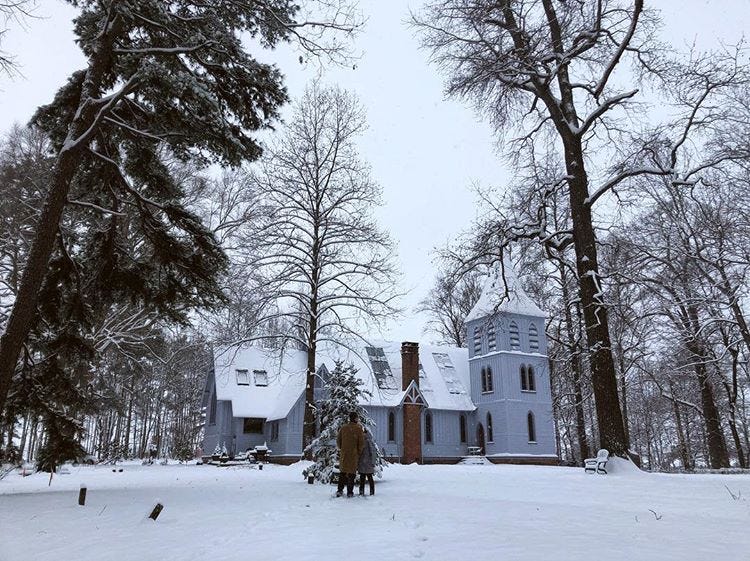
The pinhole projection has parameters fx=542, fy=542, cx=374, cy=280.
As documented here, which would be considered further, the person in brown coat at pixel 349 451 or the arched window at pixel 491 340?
the arched window at pixel 491 340

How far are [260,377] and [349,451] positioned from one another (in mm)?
25226

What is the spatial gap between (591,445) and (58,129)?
49635mm

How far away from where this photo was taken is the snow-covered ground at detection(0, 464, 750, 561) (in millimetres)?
5961

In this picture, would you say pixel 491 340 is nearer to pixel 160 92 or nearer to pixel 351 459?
pixel 351 459

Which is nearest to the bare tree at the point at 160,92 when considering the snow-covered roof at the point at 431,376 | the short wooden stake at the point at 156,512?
the short wooden stake at the point at 156,512

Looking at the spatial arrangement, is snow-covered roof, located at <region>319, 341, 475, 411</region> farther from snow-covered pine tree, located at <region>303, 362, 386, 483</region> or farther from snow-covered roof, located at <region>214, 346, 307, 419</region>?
snow-covered pine tree, located at <region>303, 362, 386, 483</region>

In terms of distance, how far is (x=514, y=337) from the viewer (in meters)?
36.3

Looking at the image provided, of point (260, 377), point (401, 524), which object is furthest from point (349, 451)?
point (260, 377)

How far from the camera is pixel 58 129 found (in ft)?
40.7

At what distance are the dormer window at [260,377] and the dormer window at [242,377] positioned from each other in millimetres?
505

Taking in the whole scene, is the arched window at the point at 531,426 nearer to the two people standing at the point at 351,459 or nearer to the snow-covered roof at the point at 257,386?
the snow-covered roof at the point at 257,386

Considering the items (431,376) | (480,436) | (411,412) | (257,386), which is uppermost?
(431,376)

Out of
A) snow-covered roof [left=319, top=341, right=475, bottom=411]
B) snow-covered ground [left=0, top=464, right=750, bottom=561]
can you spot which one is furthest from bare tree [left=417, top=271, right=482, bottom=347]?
snow-covered ground [left=0, top=464, right=750, bottom=561]

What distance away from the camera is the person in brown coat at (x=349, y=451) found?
36.5 ft
